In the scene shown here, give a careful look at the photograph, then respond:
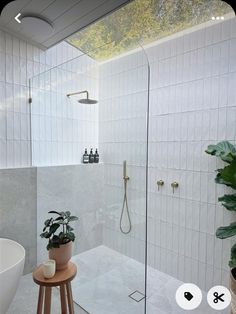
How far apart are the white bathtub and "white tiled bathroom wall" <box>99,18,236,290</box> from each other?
968 millimetres

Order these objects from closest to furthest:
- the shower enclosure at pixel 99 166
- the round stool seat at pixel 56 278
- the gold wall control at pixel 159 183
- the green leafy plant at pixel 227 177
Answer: the round stool seat at pixel 56 278 < the green leafy plant at pixel 227 177 < the shower enclosure at pixel 99 166 < the gold wall control at pixel 159 183

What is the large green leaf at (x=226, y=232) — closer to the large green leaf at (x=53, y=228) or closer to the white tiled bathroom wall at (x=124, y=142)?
the white tiled bathroom wall at (x=124, y=142)

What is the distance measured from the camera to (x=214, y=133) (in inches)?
78.7

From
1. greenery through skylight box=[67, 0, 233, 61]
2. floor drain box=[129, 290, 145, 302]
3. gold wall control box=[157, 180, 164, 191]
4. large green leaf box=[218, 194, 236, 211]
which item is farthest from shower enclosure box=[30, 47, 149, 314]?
large green leaf box=[218, 194, 236, 211]

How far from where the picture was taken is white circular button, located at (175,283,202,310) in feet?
6.37

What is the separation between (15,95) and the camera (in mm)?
2258

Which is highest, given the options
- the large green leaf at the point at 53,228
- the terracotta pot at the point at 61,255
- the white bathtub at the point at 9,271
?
the large green leaf at the point at 53,228

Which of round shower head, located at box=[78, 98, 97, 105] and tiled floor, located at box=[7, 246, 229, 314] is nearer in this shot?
tiled floor, located at box=[7, 246, 229, 314]

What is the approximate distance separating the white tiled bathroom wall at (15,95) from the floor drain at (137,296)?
5.06ft

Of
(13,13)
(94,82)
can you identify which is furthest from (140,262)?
(13,13)

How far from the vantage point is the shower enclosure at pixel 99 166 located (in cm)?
210

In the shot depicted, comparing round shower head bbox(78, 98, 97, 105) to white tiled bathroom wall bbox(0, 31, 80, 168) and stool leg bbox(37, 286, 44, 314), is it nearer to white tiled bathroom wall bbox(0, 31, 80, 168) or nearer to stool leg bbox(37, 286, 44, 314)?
white tiled bathroom wall bbox(0, 31, 80, 168)

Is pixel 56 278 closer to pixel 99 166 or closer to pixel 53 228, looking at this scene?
pixel 53 228

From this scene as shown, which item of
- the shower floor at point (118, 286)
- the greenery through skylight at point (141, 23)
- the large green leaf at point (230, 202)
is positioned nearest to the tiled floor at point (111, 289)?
the shower floor at point (118, 286)
